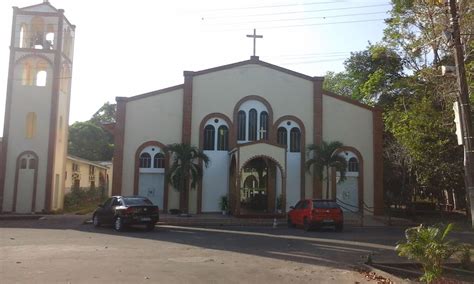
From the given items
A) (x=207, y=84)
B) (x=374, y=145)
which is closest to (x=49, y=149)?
(x=207, y=84)

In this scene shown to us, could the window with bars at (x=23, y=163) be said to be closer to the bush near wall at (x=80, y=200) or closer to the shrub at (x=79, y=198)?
the bush near wall at (x=80, y=200)

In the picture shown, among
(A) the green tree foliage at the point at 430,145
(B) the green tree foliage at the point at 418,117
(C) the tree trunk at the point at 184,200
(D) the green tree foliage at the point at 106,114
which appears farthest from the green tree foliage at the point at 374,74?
(D) the green tree foliage at the point at 106,114

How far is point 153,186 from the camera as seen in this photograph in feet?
100

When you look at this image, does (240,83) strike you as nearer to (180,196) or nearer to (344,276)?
(180,196)

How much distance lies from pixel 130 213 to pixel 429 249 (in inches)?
538

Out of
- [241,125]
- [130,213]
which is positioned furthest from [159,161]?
[130,213]

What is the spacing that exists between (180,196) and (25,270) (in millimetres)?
19860

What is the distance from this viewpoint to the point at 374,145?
32562 millimetres

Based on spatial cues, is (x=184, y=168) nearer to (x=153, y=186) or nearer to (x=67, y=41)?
(x=153, y=186)

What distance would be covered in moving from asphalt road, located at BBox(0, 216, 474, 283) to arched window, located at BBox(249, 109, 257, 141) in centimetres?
1342

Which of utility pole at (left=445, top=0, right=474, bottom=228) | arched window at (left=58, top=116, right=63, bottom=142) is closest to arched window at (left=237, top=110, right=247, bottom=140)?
arched window at (left=58, top=116, right=63, bottom=142)

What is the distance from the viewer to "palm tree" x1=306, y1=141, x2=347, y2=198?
2948 centimetres

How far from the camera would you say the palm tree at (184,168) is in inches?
1112

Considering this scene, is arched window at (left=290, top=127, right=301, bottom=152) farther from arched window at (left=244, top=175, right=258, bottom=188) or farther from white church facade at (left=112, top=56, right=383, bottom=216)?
arched window at (left=244, top=175, right=258, bottom=188)
